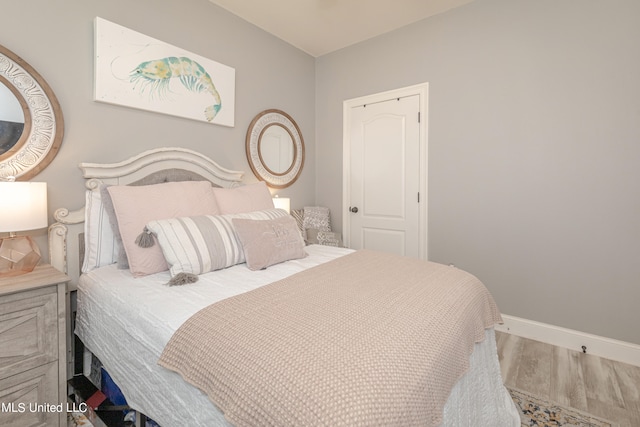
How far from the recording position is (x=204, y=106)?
Answer: 248cm

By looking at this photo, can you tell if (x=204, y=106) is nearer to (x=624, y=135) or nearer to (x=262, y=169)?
(x=262, y=169)

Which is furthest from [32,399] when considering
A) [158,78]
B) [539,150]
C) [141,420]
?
[539,150]

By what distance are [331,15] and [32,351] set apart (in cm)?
313

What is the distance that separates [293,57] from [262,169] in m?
1.36

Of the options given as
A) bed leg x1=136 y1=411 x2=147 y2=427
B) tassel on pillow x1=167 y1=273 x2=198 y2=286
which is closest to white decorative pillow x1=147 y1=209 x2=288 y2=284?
tassel on pillow x1=167 y1=273 x2=198 y2=286

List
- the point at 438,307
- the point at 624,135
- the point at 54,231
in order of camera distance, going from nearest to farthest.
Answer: the point at 438,307
the point at 54,231
the point at 624,135

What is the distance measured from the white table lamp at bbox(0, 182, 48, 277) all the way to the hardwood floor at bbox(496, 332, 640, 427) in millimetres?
2698

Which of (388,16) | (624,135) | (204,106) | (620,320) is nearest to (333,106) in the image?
(388,16)

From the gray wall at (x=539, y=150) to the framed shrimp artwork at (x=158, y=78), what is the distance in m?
1.77

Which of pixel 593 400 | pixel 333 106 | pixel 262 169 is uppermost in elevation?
pixel 333 106

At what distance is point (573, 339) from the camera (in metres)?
2.27

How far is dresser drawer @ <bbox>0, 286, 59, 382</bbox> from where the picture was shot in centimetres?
120

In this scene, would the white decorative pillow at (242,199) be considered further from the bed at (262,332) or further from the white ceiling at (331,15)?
the white ceiling at (331,15)

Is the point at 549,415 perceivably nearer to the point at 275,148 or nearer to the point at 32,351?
the point at 32,351
